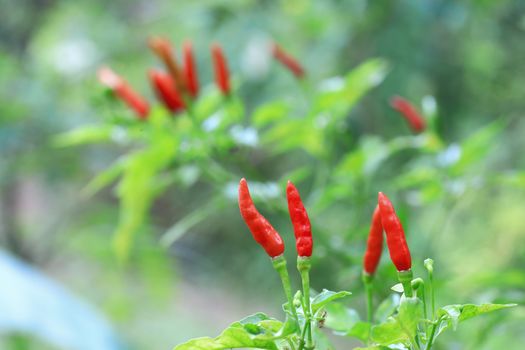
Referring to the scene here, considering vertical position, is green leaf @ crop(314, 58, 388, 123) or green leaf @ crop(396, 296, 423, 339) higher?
green leaf @ crop(314, 58, 388, 123)

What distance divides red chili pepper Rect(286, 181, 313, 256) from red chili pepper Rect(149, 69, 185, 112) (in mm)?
480

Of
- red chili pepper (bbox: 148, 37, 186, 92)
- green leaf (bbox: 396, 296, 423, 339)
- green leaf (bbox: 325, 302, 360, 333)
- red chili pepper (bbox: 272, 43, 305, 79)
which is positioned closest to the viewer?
green leaf (bbox: 396, 296, 423, 339)

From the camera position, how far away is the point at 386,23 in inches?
79.8

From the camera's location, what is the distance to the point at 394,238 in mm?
482

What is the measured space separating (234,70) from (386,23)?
3.03 feet

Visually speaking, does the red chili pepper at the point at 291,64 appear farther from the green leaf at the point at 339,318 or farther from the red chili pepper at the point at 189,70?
the green leaf at the point at 339,318

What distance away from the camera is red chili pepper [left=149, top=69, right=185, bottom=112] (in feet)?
3.12

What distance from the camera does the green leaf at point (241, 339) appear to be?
0.44m

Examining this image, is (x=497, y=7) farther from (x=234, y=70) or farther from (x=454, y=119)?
(x=234, y=70)

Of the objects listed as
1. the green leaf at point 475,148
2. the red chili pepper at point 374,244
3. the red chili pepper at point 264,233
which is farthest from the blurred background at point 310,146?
the red chili pepper at point 264,233

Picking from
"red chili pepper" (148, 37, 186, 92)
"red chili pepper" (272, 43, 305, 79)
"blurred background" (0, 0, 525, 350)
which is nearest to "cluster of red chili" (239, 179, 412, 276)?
"blurred background" (0, 0, 525, 350)

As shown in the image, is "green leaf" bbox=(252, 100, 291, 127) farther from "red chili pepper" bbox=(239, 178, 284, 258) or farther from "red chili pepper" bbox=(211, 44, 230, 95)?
"red chili pepper" bbox=(239, 178, 284, 258)

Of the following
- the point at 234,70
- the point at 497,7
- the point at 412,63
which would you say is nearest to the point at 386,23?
the point at 412,63

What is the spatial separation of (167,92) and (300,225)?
50cm
